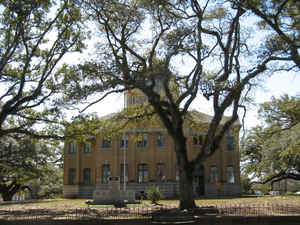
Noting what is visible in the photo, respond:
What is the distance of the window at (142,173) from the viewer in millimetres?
47356

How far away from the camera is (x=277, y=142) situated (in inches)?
1148

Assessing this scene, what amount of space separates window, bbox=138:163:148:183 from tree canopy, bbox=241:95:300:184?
13.0 m

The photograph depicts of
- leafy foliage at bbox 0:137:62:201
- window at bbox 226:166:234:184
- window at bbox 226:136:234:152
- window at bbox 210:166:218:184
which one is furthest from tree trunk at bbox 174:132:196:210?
window at bbox 226:136:234:152

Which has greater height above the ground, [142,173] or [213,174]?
[142,173]

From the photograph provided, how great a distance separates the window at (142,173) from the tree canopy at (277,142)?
13.0 m

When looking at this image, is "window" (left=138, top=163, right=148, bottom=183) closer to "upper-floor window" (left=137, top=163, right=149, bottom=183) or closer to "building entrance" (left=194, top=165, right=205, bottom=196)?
"upper-floor window" (left=137, top=163, right=149, bottom=183)

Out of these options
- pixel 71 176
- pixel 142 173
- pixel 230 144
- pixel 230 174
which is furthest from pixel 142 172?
pixel 230 144

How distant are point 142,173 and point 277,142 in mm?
22399

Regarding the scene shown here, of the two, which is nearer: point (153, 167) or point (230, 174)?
point (153, 167)

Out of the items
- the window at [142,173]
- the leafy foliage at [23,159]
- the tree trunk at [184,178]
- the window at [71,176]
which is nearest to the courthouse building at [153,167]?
the window at [142,173]

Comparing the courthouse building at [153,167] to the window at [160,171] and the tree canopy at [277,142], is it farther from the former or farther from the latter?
the tree canopy at [277,142]

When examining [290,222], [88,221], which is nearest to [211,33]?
[290,222]

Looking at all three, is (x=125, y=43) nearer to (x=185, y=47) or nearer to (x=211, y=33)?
(x=185, y=47)

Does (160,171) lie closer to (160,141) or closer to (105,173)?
(160,141)
